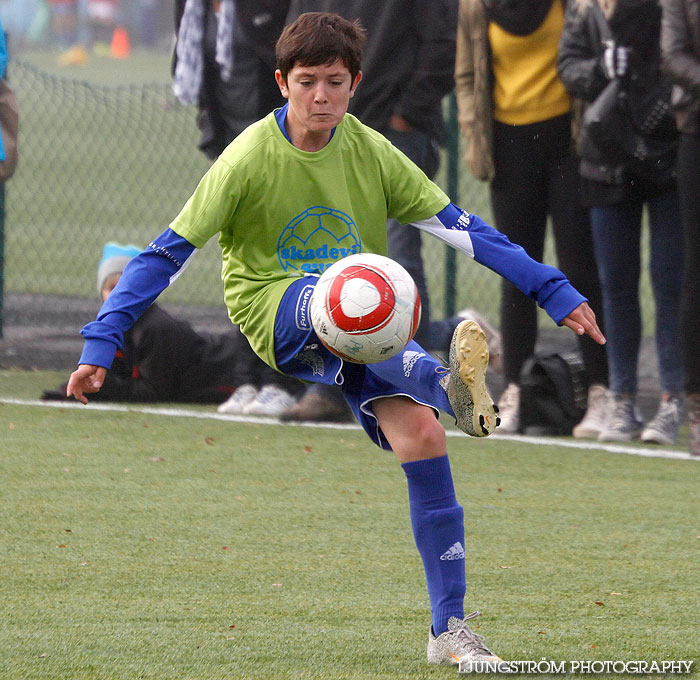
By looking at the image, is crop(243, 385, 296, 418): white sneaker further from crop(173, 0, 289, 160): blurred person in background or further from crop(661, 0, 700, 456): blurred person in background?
crop(661, 0, 700, 456): blurred person in background

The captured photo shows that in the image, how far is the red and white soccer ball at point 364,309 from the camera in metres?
3.44

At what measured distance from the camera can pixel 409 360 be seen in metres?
3.63

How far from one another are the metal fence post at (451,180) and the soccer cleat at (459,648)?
549cm

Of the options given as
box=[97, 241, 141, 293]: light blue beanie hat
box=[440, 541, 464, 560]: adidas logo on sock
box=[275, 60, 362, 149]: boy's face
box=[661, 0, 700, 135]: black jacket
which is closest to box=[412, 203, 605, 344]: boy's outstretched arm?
box=[275, 60, 362, 149]: boy's face

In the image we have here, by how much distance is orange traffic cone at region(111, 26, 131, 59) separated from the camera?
159 feet

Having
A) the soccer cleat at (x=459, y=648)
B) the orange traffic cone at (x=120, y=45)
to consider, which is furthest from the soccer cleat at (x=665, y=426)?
the orange traffic cone at (x=120, y=45)

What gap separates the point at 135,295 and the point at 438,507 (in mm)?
916

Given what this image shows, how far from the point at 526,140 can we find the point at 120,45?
4470 centimetres

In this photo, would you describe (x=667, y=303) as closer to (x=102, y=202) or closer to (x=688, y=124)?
(x=688, y=124)

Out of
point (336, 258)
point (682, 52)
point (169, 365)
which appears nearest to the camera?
point (336, 258)

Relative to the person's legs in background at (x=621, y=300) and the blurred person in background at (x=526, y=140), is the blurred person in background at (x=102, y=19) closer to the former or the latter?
the blurred person in background at (x=526, y=140)

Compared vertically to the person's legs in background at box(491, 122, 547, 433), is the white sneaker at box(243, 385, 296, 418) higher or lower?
lower

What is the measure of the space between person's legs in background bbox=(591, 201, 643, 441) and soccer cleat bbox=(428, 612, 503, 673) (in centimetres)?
309

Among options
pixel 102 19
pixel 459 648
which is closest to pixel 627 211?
pixel 459 648
